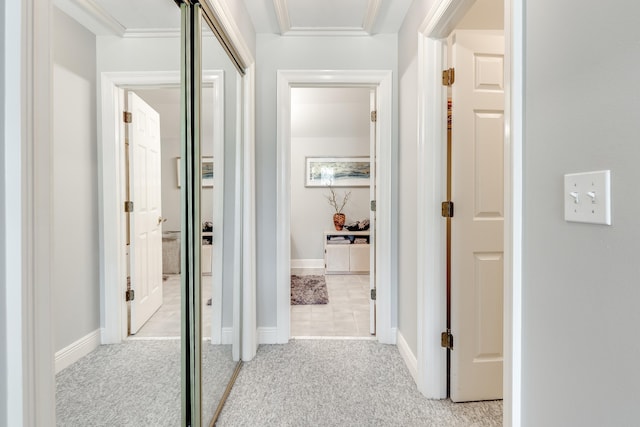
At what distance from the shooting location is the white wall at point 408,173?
1950mm

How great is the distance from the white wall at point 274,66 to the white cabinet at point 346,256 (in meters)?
2.31

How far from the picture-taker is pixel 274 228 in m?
2.39

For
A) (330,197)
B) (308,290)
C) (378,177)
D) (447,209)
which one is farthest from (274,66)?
(330,197)

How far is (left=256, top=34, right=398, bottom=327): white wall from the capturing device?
236cm

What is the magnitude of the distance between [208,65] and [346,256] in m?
3.62

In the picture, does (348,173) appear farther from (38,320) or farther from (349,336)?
(38,320)

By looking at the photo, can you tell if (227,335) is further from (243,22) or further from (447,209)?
(243,22)

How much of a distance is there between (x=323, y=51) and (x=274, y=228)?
1422 millimetres
